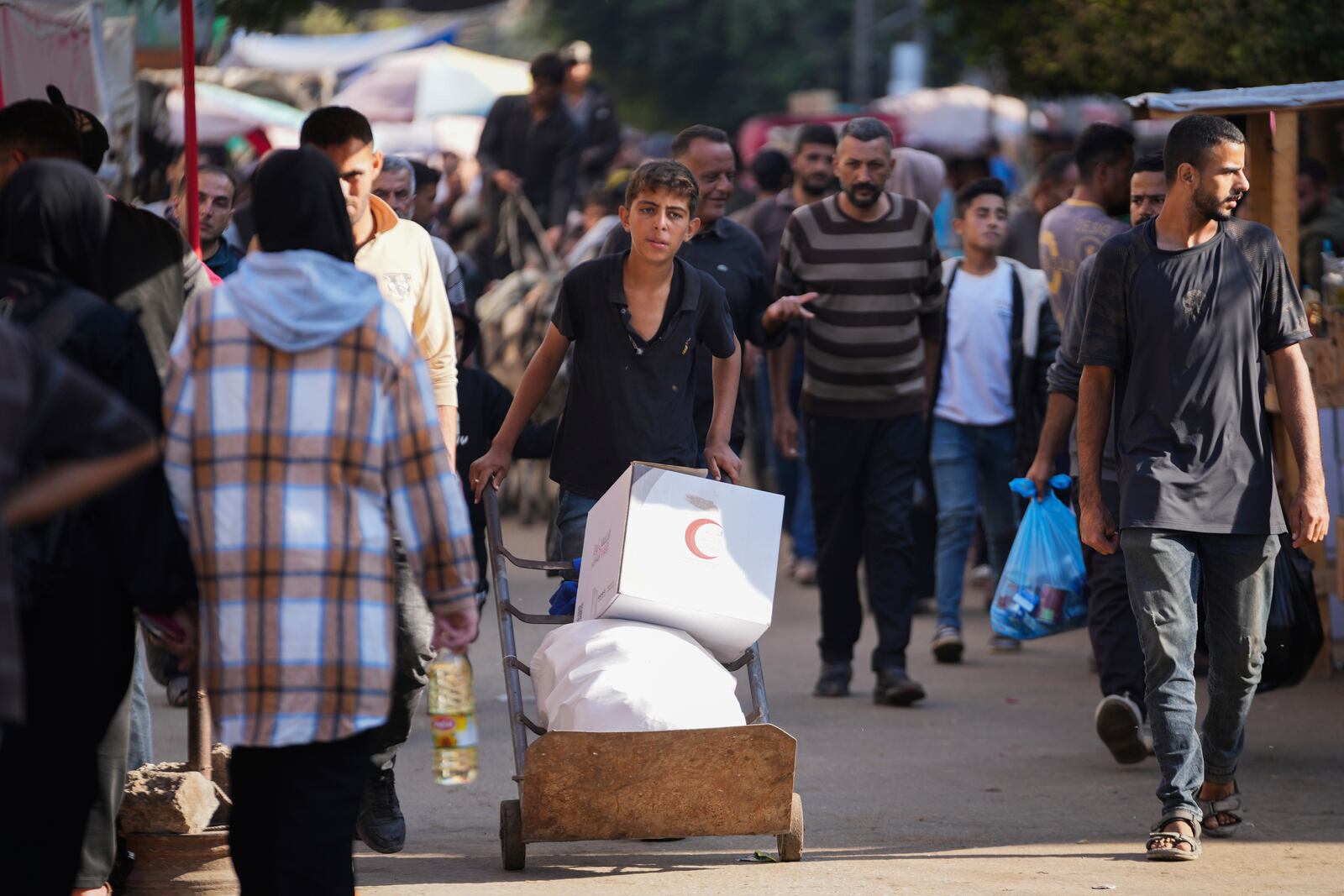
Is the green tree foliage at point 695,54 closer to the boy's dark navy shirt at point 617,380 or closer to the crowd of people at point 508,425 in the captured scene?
the crowd of people at point 508,425

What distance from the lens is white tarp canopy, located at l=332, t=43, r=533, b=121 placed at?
20.8m

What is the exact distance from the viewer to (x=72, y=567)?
3748mm

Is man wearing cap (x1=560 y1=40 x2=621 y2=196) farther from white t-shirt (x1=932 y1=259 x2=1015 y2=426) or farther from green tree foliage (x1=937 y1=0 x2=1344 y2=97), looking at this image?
white t-shirt (x1=932 y1=259 x2=1015 y2=426)

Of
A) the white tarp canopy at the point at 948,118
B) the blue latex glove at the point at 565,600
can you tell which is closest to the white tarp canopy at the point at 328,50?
the white tarp canopy at the point at 948,118

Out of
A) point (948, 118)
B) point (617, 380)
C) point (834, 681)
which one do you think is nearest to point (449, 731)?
point (617, 380)

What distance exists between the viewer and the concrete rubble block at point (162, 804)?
15.6 ft

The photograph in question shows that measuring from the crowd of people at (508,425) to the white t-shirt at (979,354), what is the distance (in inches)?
0.7

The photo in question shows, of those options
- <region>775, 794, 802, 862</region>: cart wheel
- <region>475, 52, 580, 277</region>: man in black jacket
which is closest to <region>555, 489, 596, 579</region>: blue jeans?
<region>775, 794, 802, 862</region>: cart wheel

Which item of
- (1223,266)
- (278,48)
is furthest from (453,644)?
(278,48)

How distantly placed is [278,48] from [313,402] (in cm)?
2301

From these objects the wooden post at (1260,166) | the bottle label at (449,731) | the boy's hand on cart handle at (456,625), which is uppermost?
the wooden post at (1260,166)

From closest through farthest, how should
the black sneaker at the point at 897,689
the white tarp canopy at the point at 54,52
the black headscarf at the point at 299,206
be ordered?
the black headscarf at the point at 299,206 < the black sneaker at the point at 897,689 < the white tarp canopy at the point at 54,52

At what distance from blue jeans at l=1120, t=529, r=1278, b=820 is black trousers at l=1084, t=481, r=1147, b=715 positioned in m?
0.98

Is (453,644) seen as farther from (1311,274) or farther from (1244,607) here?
(1311,274)
